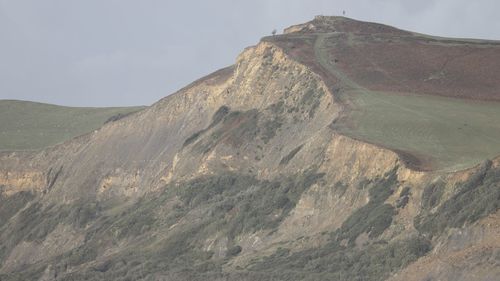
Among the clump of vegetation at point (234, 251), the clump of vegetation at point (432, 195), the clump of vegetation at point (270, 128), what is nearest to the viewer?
the clump of vegetation at point (432, 195)

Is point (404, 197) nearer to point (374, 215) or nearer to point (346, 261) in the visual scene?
point (374, 215)

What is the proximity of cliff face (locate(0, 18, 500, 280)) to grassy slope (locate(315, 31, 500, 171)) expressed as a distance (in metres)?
1.28

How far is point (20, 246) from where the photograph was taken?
8662 cm

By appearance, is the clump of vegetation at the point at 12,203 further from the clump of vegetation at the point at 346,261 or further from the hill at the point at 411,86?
the clump of vegetation at the point at 346,261

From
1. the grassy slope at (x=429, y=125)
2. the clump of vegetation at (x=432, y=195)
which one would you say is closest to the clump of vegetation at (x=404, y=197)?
the clump of vegetation at (x=432, y=195)

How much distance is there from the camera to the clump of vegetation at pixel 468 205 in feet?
144

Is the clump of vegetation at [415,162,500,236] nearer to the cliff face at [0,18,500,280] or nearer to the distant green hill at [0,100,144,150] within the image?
the cliff face at [0,18,500,280]

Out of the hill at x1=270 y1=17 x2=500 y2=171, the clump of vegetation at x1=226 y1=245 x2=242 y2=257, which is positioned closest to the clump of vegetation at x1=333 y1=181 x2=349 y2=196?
the hill at x1=270 y1=17 x2=500 y2=171

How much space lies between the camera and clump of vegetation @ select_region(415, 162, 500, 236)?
43750 millimetres

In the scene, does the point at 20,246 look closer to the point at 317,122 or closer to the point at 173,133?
the point at 173,133

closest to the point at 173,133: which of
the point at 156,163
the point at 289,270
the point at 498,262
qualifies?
the point at 156,163

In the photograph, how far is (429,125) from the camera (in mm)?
63656

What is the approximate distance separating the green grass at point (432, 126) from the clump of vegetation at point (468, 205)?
147 inches

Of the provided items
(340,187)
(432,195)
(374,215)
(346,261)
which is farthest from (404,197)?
(340,187)
